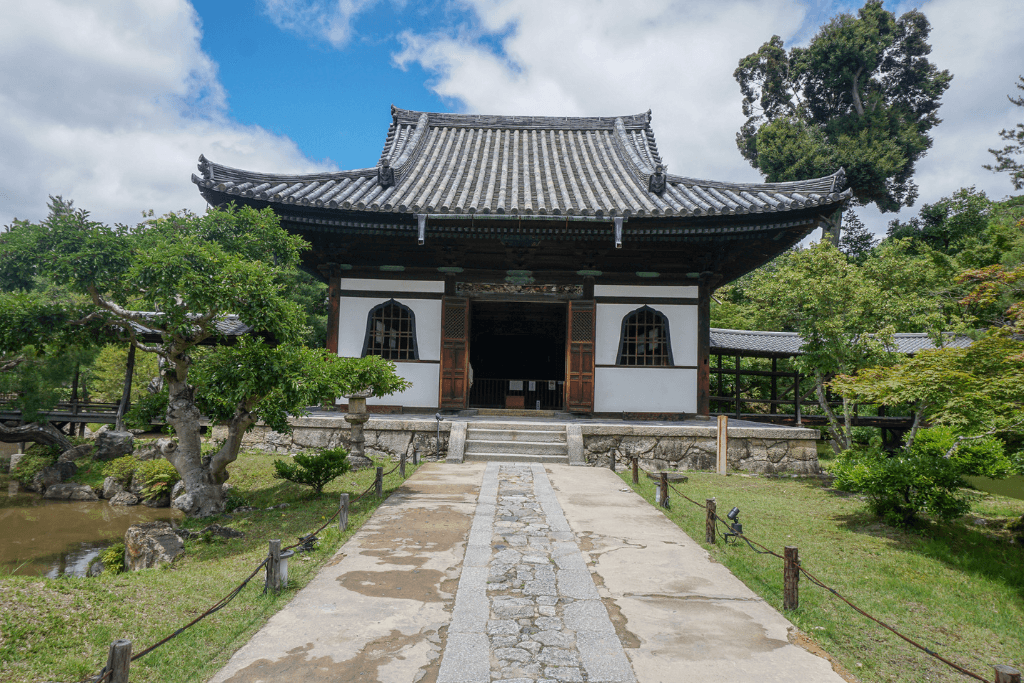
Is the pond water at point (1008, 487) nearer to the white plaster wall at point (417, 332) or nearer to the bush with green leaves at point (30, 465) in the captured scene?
the white plaster wall at point (417, 332)

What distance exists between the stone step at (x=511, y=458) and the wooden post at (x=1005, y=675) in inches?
319

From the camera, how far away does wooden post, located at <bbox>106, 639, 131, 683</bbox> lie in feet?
8.99

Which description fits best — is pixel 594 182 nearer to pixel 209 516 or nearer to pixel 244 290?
pixel 244 290

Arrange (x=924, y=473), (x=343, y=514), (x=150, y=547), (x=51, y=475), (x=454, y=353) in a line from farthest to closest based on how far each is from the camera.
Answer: (x=454, y=353), (x=51, y=475), (x=924, y=473), (x=150, y=547), (x=343, y=514)

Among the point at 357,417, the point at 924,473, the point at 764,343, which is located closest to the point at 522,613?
the point at 924,473

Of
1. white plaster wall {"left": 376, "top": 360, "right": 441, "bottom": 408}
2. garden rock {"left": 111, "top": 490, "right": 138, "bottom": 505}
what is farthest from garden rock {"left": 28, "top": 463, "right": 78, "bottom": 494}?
white plaster wall {"left": 376, "top": 360, "right": 441, "bottom": 408}

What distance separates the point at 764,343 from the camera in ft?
56.7

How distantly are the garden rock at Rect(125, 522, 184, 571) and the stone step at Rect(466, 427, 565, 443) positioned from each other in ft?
18.7

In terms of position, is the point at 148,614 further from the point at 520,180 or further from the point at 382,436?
the point at 520,180

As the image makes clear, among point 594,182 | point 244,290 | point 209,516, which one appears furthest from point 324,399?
point 594,182

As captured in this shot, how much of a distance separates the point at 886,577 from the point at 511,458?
6.47 m

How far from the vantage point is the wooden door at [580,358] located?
1263 cm

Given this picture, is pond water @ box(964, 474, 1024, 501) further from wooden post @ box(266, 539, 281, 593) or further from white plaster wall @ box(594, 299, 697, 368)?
wooden post @ box(266, 539, 281, 593)

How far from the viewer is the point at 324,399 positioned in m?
7.67
